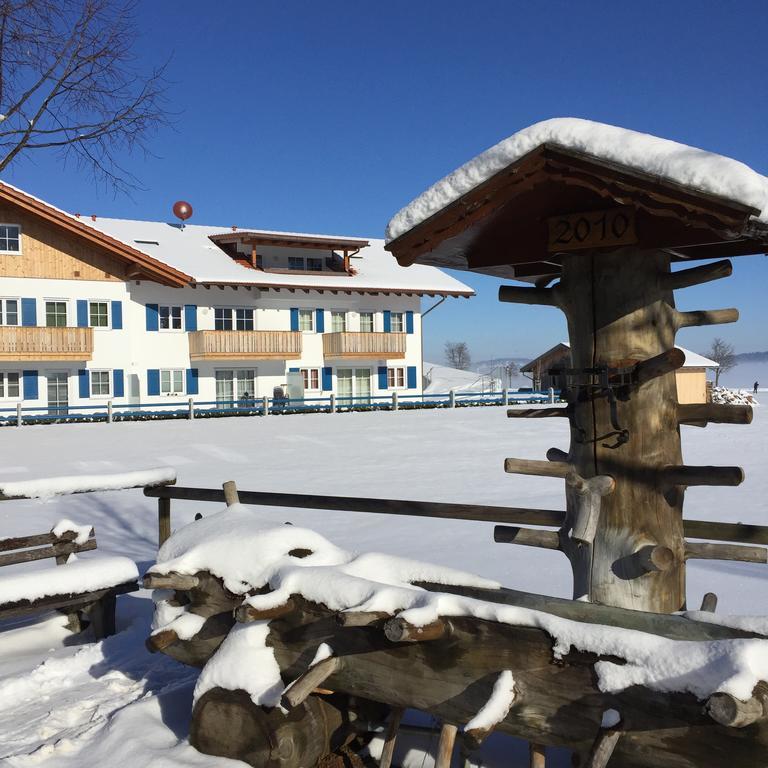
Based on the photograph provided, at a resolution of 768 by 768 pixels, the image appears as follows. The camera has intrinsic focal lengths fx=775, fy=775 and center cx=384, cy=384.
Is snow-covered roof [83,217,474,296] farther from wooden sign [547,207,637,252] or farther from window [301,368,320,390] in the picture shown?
wooden sign [547,207,637,252]

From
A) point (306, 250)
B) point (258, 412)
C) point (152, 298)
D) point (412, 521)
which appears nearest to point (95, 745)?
point (412, 521)

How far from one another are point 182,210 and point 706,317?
38420 millimetres

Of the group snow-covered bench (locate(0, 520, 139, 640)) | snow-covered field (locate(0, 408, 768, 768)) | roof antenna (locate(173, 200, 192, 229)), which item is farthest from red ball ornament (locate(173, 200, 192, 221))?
snow-covered bench (locate(0, 520, 139, 640))

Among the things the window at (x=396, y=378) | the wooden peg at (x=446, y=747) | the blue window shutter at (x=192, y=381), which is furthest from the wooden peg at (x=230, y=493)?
the window at (x=396, y=378)

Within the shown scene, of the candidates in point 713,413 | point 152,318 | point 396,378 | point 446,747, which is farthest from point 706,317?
point 396,378

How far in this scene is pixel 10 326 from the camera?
2812 centimetres

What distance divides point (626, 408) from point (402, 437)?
1793 centimetres

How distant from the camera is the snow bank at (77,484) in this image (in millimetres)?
5562

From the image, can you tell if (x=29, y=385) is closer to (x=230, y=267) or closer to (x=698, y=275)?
(x=230, y=267)

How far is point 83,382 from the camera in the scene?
30.0 m

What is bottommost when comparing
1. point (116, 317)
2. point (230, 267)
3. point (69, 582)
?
point (69, 582)

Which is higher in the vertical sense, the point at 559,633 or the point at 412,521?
the point at 559,633

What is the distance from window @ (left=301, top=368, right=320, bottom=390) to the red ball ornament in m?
10.9

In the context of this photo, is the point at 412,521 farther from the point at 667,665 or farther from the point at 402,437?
the point at 402,437
